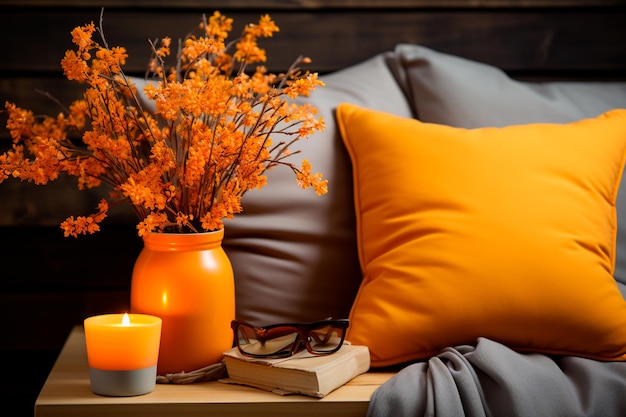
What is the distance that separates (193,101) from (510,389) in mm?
568

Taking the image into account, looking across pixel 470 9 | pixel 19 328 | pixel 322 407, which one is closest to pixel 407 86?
pixel 470 9

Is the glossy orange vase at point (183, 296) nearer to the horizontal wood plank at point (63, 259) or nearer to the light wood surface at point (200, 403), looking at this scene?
the light wood surface at point (200, 403)

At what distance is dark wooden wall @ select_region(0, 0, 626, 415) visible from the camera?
152cm

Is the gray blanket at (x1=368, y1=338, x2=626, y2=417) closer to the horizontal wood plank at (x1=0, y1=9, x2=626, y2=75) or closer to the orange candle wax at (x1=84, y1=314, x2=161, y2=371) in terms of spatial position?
the orange candle wax at (x1=84, y1=314, x2=161, y2=371)

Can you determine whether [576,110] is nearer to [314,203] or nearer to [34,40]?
[314,203]

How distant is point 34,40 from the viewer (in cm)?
151

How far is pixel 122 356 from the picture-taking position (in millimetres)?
959

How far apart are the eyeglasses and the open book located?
0.04ft

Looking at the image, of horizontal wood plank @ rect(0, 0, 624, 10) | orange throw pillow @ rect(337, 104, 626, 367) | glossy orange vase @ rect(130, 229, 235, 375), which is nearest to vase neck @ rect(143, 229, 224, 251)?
glossy orange vase @ rect(130, 229, 235, 375)

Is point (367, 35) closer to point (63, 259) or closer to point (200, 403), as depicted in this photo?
point (63, 259)

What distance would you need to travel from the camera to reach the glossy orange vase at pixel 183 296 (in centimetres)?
103

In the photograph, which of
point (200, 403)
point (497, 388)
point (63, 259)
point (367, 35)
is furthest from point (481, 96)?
point (63, 259)

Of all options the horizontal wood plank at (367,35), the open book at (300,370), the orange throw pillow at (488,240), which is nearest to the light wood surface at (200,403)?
the open book at (300,370)

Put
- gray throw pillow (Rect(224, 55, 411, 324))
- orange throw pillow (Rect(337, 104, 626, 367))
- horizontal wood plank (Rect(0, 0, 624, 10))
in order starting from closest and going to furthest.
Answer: orange throw pillow (Rect(337, 104, 626, 367)) < gray throw pillow (Rect(224, 55, 411, 324)) < horizontal wood plank (Rect(0, 0, 624, 10))
